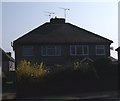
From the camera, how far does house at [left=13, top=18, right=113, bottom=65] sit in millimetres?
50344

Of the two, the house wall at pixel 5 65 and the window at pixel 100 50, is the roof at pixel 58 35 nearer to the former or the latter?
the window at pixel 100 50

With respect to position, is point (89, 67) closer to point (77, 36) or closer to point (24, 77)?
point (24, 77)

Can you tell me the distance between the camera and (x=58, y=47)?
50906 mm

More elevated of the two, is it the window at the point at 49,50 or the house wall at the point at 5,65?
the window at the point at 49,50

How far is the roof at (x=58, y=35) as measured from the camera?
50.8 metres

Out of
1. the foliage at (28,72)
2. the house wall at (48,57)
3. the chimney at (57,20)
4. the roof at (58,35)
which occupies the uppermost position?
the chimney at (57,20)

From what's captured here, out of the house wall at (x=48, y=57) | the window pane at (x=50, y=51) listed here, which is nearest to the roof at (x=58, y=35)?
the house wall at (x=48, y=57)

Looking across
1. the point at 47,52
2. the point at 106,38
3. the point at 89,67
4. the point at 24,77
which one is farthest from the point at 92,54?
the point at 24,77

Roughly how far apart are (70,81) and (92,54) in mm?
20133

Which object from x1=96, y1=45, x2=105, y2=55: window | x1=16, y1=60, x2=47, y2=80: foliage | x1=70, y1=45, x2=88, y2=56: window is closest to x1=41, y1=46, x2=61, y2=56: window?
x1=70, y1=45, x2=88, y2=56: window

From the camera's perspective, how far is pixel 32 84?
30625 mm

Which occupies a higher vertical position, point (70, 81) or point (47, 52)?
point (47, 52)

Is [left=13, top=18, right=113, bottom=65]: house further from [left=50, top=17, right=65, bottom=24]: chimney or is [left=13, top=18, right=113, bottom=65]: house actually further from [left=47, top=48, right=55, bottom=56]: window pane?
[left=50, top=17, right=65, bottom=24]: chimney

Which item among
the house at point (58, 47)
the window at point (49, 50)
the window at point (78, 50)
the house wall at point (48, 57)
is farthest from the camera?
the window at point (78, 50)
